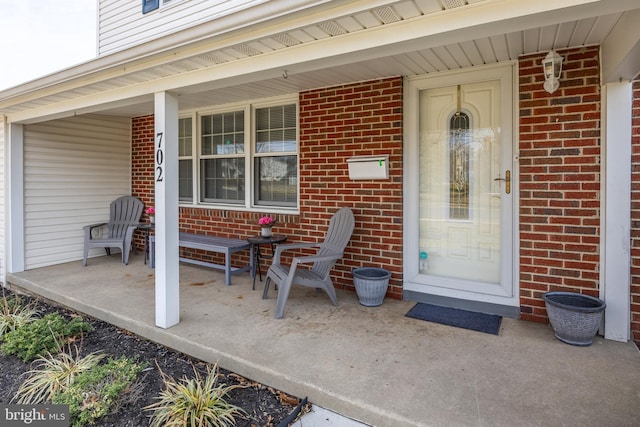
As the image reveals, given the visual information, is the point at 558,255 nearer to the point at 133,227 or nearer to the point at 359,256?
the point at 359,256

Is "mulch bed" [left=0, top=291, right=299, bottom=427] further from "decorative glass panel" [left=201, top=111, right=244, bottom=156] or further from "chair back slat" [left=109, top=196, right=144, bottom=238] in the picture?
"decorative glass panel" [left=201, top=111, right=244, bottom=156]

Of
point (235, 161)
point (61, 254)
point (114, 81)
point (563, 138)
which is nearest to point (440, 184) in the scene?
point (563, 138)

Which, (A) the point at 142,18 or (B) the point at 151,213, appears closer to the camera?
(A) the point at 142,18

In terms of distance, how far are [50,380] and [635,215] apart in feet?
14.3

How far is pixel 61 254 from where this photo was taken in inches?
227

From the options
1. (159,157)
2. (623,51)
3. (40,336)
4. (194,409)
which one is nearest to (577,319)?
(623,51)

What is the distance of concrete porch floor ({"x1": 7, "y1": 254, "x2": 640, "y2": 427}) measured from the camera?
6.76 feet

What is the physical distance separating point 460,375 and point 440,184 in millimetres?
2002

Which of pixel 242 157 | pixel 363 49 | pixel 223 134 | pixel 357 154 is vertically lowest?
pixel 357 154

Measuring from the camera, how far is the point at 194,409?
83.8 inches

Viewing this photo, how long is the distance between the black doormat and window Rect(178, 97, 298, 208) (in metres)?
2.07

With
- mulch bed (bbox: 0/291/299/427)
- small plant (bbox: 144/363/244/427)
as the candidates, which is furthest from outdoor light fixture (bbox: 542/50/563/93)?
small plant (bbox: 144/363/244/427)

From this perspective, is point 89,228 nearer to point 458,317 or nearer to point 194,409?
point 194,409

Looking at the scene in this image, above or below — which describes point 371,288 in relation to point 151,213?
below
